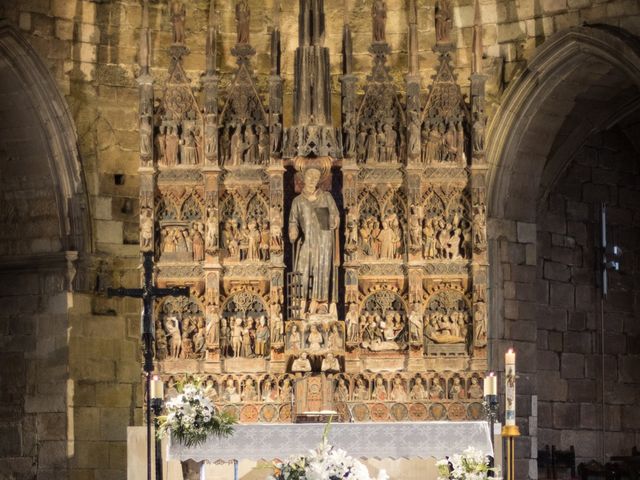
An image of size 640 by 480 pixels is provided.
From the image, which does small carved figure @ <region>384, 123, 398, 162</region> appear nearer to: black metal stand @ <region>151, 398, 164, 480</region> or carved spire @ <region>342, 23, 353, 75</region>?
carved spire @ <region>342, 23, 353, 75</region>

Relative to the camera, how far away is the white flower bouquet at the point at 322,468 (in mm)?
11359

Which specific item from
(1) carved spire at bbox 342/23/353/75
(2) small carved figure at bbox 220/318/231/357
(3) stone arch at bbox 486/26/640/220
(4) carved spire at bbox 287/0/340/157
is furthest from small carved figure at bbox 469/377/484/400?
(1) carved spire at bbox 342/23/353/75

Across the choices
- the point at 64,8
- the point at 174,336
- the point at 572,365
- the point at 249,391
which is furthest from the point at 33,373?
the point at 572,365

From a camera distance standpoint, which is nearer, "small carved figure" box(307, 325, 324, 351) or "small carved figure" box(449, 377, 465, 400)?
"small carved figure" box(307, 325, 324, 351)

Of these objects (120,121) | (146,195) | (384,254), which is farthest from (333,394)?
(120,121)

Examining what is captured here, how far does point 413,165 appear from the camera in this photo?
16.7 meters

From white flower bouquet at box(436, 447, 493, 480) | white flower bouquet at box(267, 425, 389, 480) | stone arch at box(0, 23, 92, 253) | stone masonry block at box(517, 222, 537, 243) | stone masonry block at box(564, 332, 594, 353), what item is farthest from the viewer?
stone masonry block at box(564, 332, 594, 353)

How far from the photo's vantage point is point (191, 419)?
1448 cm

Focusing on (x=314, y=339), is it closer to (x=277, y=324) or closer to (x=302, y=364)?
(x=302, y=364)

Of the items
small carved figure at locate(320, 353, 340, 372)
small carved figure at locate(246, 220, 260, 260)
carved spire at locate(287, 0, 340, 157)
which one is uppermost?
carved spire at locate(287, 0, 340, 157)

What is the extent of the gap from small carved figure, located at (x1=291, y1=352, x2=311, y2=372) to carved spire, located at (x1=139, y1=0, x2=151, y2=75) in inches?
126

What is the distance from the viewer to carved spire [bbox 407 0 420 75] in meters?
16.8

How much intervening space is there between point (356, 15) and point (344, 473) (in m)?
8.62

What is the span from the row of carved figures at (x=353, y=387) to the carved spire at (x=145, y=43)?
3.13 m
